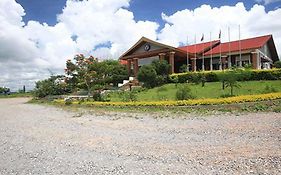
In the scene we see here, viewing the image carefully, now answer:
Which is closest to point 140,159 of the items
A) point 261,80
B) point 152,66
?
point 261,80

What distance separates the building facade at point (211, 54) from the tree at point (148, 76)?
3.76 m

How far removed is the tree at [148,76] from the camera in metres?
24.9

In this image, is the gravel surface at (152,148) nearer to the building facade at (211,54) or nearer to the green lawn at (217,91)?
the green lawn at (217,91)

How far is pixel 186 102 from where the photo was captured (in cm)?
1322

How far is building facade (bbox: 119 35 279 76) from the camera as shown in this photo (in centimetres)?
2833

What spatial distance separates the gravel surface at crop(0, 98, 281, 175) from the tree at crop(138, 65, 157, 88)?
50.8 feet

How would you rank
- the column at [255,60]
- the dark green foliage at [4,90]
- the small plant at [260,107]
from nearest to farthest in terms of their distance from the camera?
the small plant at [260,107]
the column at [255,60]
the dark green foliage at [4,90]


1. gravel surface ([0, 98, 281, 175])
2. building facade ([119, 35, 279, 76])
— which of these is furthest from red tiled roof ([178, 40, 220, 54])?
gravel surface ([0, 98, 281, 175])

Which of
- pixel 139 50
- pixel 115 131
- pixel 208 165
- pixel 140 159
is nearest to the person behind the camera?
pixel 208 165

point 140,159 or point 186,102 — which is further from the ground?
point 186,102

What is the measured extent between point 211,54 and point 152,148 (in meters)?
25.9

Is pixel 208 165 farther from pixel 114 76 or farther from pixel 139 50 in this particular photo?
pixel 139 50

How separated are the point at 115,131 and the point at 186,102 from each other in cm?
559

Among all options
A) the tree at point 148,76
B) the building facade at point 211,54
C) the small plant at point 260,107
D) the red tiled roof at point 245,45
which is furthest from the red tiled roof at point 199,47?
the small plant at point 260,107
